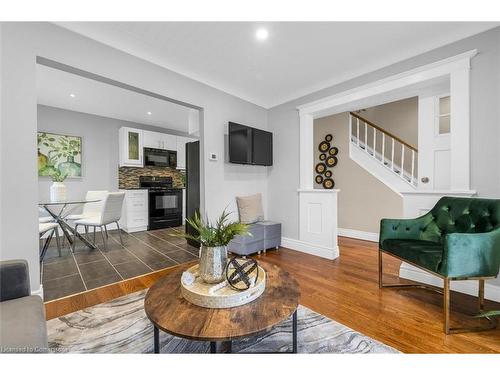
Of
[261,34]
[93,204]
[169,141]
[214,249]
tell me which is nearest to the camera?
[214,249]

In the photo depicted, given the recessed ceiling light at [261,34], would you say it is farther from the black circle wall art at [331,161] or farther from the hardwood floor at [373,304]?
the black circle wall art at [331,161]

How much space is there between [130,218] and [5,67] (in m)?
3.48

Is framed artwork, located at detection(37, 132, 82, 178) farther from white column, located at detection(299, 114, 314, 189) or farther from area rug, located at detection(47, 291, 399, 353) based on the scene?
white column, located at detection(299, 114, 314, 189)

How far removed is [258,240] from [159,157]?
11.4 feet

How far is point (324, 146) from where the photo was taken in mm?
4762

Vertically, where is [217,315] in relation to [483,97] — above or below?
below

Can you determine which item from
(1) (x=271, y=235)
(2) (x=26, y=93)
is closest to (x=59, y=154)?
(2) (x=26, y=93)

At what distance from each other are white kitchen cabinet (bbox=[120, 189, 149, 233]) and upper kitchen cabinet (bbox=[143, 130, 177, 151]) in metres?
1.13

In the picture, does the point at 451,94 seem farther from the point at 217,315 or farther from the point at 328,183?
the point at 217,315

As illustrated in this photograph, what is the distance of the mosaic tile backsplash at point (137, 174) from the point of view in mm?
4988

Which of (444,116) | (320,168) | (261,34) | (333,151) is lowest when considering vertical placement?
(320,168)

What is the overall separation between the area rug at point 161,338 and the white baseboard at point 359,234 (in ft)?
9.42

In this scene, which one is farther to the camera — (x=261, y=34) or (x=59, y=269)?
(x=59, y=269)
